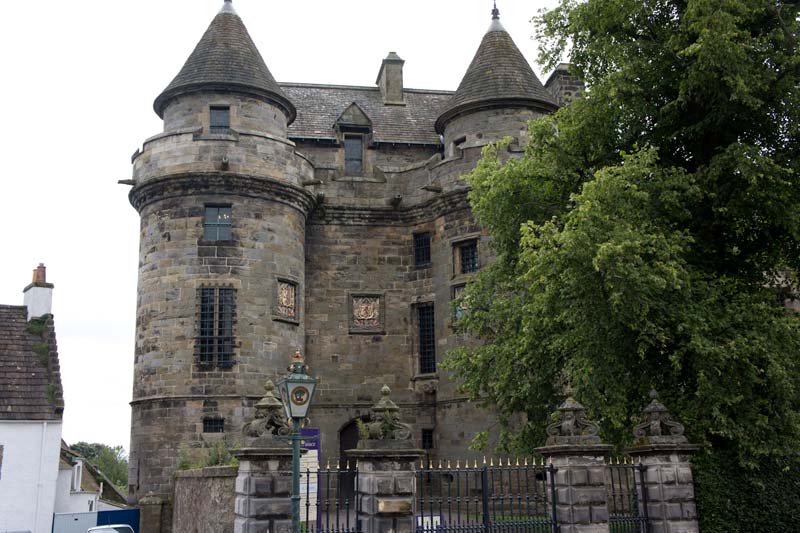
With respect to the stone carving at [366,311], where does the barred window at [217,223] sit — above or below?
above

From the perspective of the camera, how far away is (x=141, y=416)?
79.6 ft

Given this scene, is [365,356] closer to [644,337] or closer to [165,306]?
[165,306]

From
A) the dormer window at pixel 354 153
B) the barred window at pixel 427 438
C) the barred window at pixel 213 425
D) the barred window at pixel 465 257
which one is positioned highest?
the dormer window at pixel 354 153

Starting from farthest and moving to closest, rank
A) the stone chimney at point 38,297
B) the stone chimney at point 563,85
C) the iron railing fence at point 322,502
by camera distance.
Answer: the stone chimney at point 563,85
the stone chimney at point 38,297
the iron railing fence at point 322,502

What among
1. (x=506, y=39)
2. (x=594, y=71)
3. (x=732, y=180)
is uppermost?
(x=506, y=39)

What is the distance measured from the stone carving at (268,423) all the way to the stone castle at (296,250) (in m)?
10.7

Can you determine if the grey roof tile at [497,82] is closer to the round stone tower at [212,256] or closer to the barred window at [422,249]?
the barred window at [422,249]

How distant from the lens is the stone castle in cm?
2416

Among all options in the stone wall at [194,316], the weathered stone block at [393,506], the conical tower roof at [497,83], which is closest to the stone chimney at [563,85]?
the conical tower roof at [497,83]

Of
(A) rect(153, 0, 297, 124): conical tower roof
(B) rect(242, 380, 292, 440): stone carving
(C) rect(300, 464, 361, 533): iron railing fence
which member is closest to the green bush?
(C) rect(300, 464, 361, 533): iron railing fence

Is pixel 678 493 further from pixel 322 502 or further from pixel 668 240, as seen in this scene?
pixel 322 502

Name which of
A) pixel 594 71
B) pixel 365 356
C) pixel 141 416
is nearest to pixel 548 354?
pixel 594 71

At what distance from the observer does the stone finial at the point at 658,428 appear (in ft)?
45.2

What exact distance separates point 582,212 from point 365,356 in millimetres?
13994
